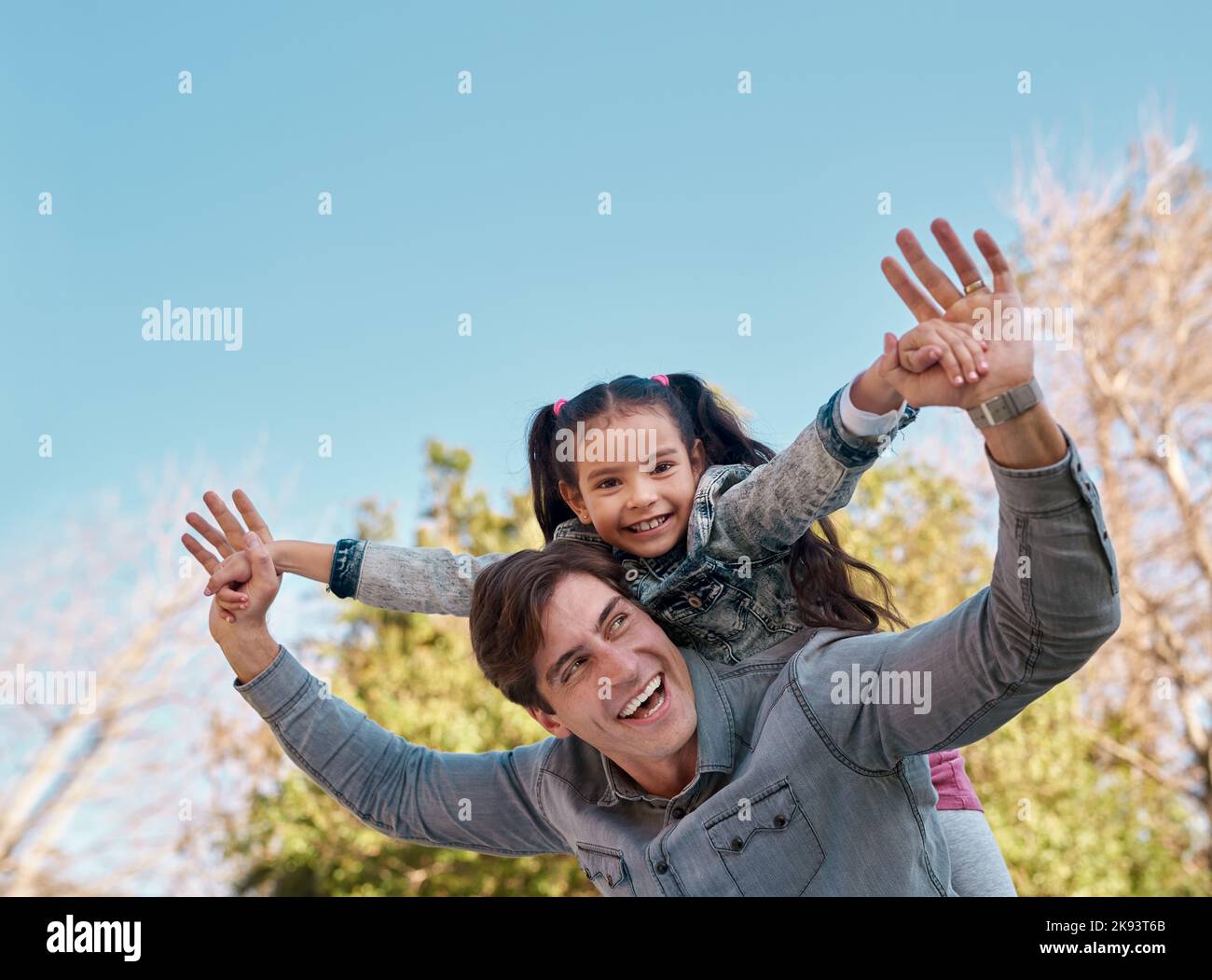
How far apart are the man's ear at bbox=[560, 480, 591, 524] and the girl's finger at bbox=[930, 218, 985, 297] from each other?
3.56ft

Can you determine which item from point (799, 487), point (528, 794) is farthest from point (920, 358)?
point (528, 794)

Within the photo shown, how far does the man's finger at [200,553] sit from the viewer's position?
2186 millimetres

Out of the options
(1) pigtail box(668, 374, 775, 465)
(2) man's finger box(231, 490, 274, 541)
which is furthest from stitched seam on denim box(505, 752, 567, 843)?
(1) pigtail box(668, 374, 775, 465)

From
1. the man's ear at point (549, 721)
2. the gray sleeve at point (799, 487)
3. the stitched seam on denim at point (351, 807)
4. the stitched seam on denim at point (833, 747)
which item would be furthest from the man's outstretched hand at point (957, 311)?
the stitched seam on denim at point (351, 807)

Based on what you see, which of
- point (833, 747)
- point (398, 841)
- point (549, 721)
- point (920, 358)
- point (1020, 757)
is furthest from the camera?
point (1020, 757)

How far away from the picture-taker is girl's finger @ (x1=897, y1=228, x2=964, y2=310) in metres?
1.50

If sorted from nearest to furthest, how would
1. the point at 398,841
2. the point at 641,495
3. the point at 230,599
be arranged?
the point at 230,599 → the point at 641,495 → the point at 398,841

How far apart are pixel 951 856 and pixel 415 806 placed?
100 centimetres

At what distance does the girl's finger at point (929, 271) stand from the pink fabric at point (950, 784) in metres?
1.13

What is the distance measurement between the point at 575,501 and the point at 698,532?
467mm

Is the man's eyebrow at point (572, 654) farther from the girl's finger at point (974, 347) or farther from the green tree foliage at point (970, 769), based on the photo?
the green tree foliage at point (970, 769)

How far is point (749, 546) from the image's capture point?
2.04 m

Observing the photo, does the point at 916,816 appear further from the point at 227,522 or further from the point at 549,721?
the point at 227,522
